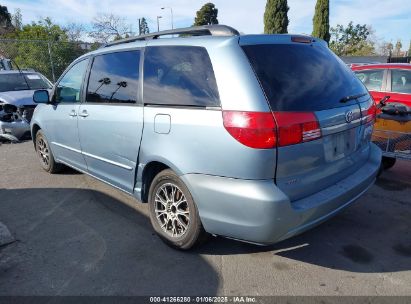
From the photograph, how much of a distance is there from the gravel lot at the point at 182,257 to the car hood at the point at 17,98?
4.28 meters

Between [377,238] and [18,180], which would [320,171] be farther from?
[18,180]

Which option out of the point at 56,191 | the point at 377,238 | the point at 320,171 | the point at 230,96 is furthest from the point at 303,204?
the point at 56,191

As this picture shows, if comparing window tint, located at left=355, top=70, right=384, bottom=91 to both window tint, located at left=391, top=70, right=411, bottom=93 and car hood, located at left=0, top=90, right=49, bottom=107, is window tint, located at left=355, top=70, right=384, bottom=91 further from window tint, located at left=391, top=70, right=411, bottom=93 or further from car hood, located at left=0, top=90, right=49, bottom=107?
car hood, located at left=0, top=90, right=49, bottom=107

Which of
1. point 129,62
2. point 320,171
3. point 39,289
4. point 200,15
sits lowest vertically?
point 39,289

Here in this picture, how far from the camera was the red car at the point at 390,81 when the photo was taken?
20.9 feet

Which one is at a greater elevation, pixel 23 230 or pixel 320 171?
pixel 320 171

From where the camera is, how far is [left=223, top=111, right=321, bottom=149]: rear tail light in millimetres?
2396

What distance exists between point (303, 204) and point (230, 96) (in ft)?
3.16

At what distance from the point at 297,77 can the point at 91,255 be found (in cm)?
237

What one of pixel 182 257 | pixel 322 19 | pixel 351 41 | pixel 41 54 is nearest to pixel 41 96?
pixel 182 257

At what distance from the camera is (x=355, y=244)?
3270 mm

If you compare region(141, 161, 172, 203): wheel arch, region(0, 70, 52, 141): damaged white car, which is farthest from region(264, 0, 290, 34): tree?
region(141, 161, 172, 203): wheel arch

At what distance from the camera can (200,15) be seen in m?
45.4

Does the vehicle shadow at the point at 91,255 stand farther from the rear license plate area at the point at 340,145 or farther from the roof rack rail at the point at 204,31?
the roof rack rail at the point at 204,31
